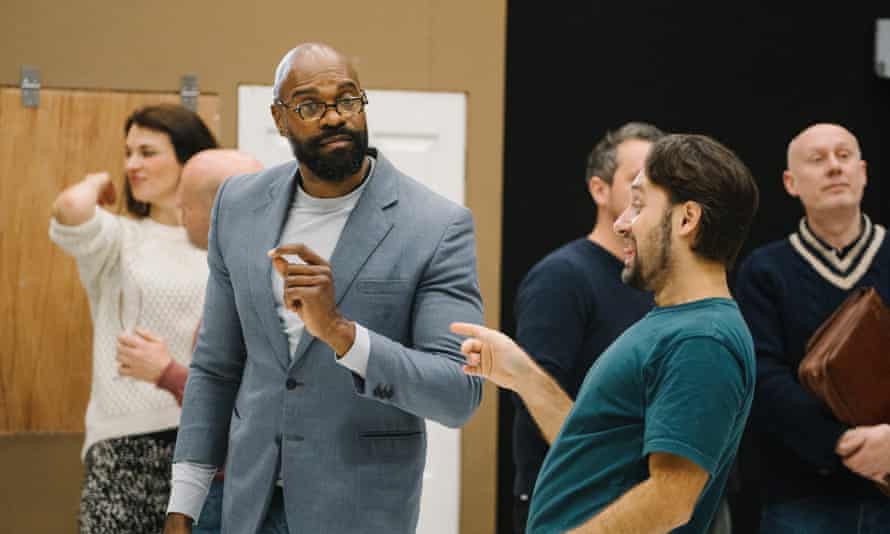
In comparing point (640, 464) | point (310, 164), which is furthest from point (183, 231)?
point (640, 464)

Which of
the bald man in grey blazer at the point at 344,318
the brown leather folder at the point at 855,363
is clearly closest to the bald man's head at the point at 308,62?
the bald man in grey blazer at the point at 344,318

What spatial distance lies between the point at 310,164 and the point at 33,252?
218cm

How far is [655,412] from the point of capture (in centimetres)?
171

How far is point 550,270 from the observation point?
3.07 m

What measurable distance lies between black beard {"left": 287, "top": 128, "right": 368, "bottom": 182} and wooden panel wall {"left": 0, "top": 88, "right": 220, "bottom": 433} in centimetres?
210

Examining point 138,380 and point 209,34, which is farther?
point 209,34

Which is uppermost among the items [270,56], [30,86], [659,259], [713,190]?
[270,56]

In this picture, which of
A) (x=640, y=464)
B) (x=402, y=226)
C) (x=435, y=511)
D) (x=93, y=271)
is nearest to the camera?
(x=640, y=464)

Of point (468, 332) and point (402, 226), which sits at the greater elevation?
point (402, 226)

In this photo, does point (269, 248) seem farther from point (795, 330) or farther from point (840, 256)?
point (840, 256)

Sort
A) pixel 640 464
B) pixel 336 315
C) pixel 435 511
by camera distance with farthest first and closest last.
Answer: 1. pixel 435 511
2. pixel 336 315
3. pixel 640 464

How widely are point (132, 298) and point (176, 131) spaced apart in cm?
53

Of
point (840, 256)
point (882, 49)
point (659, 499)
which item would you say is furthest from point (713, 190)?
point (882, 49)

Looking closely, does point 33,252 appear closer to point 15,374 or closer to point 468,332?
point 15,374
